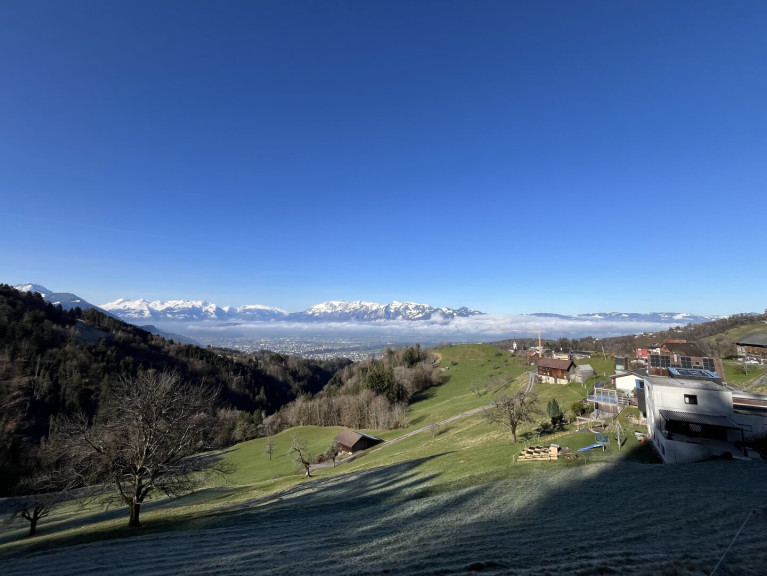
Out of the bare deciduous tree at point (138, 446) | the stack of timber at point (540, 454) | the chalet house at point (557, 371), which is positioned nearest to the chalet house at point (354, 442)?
the stack of timber at point (540, 454)

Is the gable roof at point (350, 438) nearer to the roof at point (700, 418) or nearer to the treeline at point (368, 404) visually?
the treeline at point (368, 404)

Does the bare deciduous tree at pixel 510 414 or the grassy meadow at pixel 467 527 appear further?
the bare deciduous tree at pixel 510 414

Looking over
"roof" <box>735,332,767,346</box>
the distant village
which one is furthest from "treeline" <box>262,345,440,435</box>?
"roof" <box>735,332,767,346</box>

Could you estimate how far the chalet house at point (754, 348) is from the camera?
292 ft

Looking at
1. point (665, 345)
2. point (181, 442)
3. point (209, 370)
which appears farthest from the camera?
point (209, 370)

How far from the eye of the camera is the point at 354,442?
73.6 m

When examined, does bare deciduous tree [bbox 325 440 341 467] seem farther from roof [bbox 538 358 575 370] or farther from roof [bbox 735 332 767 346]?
roof [bbox 735 332 767 346]

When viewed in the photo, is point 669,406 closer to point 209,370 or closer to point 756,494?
point 756,494

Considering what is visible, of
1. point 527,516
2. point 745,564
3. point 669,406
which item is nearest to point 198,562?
point 527,516

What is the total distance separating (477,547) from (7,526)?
51.4 meters

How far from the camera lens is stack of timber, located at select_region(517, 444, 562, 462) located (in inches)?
1381

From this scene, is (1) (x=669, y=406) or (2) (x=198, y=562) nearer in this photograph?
(2) (x=198, y=562)

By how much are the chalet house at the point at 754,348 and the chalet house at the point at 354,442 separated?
96.0m

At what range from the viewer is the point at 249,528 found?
21953 millimetres
